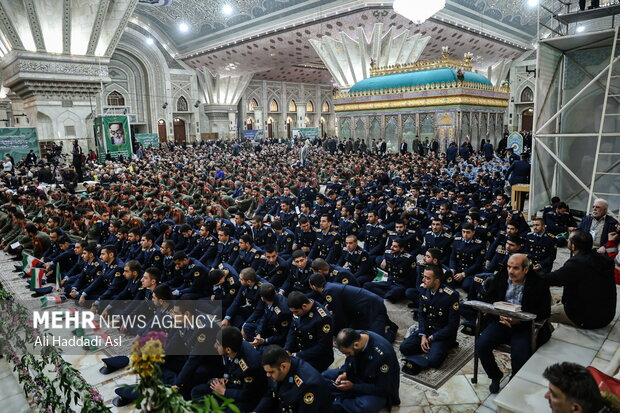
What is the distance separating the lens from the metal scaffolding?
8.91m

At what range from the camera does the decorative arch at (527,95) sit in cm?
3656

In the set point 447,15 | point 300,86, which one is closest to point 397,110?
point 447,15

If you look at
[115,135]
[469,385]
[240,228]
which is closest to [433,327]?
[469,385]

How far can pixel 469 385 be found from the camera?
12.8 feet

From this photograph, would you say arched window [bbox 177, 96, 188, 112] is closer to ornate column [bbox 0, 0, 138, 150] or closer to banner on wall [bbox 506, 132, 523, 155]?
ornate column [bbox 0, 0, 138, 150]

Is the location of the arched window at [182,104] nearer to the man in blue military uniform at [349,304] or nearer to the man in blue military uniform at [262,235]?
the man in blue military uniform at [262,235]

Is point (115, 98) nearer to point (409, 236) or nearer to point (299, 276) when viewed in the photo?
point (409, 236)

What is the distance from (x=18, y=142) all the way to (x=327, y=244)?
18.8 meters

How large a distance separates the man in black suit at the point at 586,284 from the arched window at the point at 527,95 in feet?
123

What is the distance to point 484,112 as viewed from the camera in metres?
22.7

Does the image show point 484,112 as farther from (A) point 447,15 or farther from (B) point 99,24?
(B) point 99,24

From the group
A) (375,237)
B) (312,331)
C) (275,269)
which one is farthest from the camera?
(375,237)

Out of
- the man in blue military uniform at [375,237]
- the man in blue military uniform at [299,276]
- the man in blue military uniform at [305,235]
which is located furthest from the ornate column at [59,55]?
the man in blue military uniform at [299,276]

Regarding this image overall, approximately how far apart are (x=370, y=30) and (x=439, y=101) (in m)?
7.90
